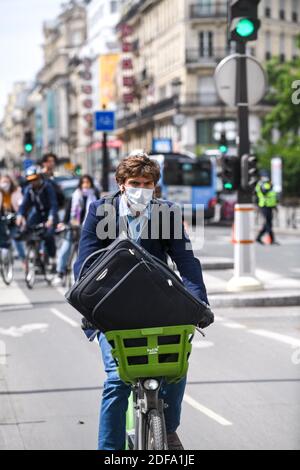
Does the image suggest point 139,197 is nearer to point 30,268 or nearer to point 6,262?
point 30,268

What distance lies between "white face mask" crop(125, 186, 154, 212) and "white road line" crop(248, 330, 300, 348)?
5.74m

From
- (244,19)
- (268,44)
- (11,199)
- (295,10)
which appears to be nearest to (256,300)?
(244,19)

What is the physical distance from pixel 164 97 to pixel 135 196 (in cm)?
8996

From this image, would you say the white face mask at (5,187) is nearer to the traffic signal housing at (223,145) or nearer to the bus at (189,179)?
the traffic signal housing at (223,145)

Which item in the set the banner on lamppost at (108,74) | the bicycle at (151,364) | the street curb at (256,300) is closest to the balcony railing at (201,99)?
the banner on lamppost at (108,74)

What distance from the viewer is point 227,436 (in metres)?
6.67

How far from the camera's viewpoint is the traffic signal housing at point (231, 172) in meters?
15.0

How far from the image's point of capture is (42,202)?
55.5 ft

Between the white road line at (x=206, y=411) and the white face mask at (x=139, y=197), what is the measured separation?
2.35 m

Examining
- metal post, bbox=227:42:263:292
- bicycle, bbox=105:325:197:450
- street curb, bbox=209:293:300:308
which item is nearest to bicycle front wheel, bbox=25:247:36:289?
metal post, bbox=227:42:263:292

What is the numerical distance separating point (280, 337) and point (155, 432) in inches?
265

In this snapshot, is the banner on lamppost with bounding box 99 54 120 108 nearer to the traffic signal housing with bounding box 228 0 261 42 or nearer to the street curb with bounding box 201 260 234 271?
the street curb with bounding box 201 260 234 271

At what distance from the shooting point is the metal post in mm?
15203

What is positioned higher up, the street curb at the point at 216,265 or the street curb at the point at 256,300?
the street curb at the point at 256,300
